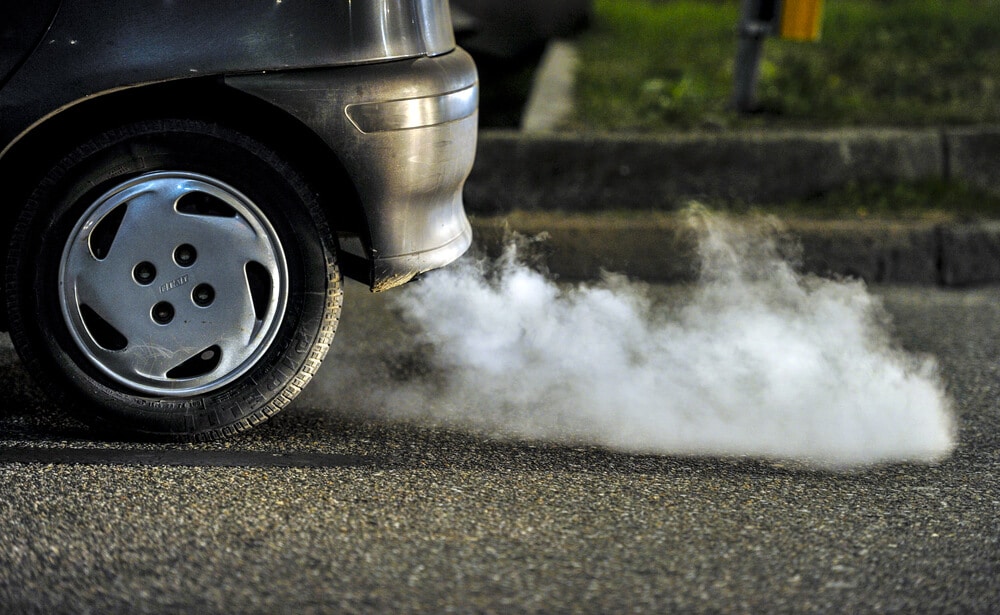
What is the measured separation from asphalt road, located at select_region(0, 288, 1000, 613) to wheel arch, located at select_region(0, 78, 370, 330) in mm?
542

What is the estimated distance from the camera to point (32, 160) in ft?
9.96

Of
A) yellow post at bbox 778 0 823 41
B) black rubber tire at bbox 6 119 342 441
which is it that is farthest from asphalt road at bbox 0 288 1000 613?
yellow post at bbox 778 0 823 41

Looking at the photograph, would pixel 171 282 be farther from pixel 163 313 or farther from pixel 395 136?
pixel 395 136

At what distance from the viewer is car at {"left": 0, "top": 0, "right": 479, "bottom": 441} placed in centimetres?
283

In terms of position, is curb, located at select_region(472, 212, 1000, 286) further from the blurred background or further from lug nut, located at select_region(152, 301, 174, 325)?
lug nut, located at select_region(152, 301, 174, 325)

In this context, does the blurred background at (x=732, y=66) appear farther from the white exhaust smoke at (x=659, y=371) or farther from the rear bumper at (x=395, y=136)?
the rear bumper at (x=395, y=136)

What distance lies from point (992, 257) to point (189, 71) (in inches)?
151

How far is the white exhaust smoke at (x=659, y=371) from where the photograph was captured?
10.6 feet

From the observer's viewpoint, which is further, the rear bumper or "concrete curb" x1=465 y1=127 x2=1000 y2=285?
"concrete curb" x1=465 y1=127 x2=1000 y2=285

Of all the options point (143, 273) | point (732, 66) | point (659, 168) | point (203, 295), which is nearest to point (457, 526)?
point (203, 295)

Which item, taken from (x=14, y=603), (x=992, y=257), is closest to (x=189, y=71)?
(x=14, y=603)

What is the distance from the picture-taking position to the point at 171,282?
115 inches

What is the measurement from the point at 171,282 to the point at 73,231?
0.28 m

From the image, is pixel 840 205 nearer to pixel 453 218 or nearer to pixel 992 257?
pixel 992 257
